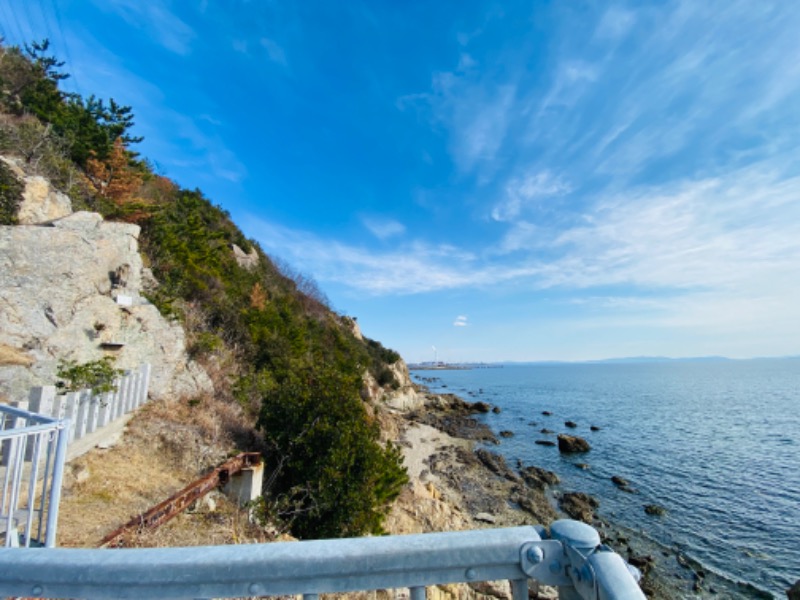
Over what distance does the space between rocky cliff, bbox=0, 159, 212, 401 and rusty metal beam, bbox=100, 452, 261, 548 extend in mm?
4724

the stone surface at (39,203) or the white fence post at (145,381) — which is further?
the stone surface at (39,203)

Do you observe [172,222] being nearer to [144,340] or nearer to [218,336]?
[218,336]

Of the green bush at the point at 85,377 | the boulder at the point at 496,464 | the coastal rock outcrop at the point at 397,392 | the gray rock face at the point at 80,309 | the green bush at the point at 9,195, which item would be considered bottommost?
the boulder at the point at 496,464

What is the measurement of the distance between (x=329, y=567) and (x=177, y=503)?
6.93m

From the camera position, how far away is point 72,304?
996 centimetres

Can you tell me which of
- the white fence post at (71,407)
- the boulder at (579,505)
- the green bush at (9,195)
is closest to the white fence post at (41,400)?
the white fence post at (71,407)

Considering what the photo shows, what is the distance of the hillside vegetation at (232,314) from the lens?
30.3 ft

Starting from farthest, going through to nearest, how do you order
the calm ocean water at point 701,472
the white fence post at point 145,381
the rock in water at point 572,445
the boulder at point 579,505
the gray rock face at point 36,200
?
the rock in water at point 572,445 → the boulder at point 579,505 → the calm ocean water at point 701,472 → the gray rock face at point 36,200 → the white fence post at point 145,381

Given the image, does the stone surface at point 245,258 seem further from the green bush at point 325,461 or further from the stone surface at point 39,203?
the green bush at point 325,461

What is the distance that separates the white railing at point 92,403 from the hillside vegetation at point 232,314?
3220 mm

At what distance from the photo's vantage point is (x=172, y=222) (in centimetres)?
1844

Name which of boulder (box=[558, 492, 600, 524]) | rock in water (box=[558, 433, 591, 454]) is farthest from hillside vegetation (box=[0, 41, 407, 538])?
rock in water (box=[558, 433, 591, 454])

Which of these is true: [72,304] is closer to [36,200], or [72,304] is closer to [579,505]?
[36,200]

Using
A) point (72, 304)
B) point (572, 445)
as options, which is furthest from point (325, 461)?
point (572, 445)
